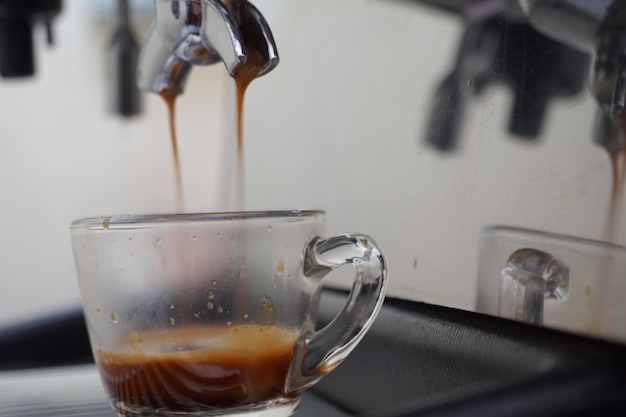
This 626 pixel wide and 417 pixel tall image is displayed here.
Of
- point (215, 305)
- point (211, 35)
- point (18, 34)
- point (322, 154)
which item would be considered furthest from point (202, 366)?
point (18, 34)

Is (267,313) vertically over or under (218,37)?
under

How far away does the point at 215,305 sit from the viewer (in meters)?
0.30

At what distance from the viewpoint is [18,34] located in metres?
0.55

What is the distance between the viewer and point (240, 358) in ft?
0.99

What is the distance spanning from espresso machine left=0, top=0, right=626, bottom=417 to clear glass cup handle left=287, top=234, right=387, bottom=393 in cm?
3

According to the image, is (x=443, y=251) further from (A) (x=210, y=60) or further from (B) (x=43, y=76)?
(B) (x=43, y=76)

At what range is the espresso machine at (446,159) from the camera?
267 mm

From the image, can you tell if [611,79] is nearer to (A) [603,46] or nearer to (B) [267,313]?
(A) [603,46]

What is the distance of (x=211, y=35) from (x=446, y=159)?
12 centimetres

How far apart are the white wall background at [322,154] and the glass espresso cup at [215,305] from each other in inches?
2.2

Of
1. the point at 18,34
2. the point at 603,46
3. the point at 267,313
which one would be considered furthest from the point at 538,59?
the point at 18,34

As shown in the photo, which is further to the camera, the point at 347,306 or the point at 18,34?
the point at 18,34

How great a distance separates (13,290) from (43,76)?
0.24 meters

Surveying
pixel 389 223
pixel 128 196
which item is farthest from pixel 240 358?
pixel 128 196
